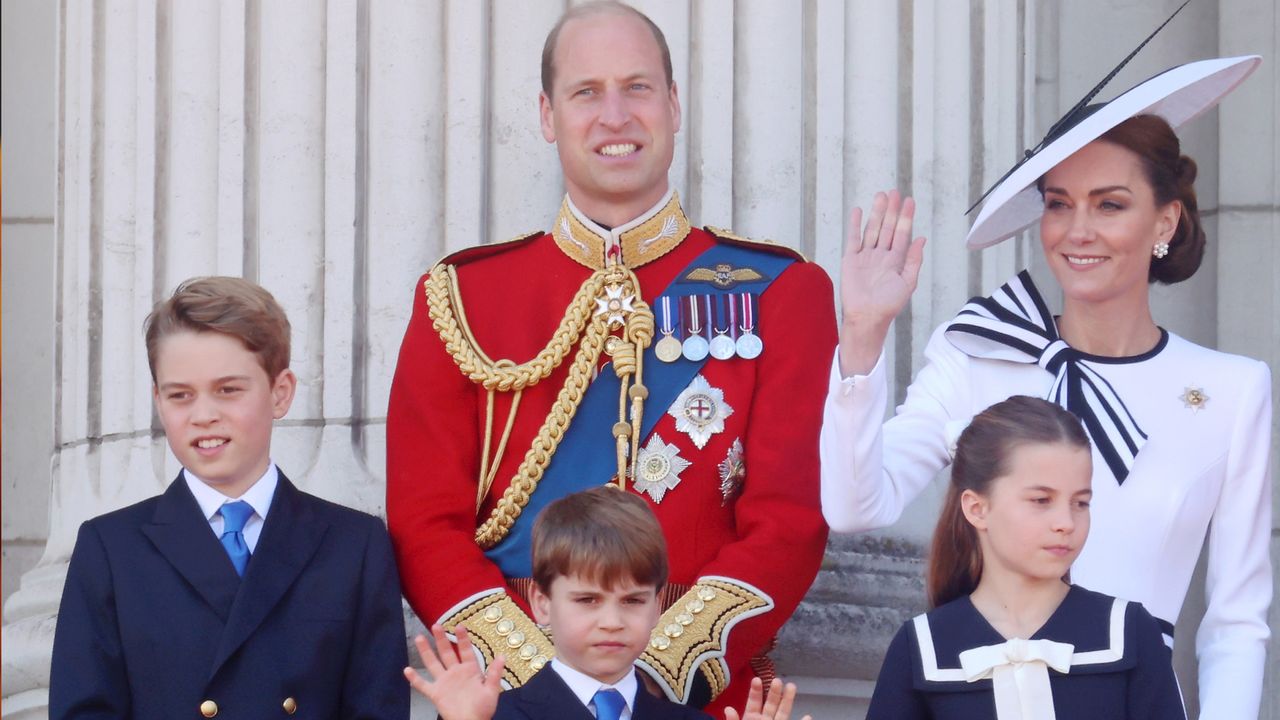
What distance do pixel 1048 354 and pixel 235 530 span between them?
1579 millimetres

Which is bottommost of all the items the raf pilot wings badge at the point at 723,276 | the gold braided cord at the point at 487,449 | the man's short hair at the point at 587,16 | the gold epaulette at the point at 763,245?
the gold braided cord at the point at 487,449

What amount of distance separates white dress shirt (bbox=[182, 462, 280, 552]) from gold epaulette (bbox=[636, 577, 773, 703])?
76 centimetres

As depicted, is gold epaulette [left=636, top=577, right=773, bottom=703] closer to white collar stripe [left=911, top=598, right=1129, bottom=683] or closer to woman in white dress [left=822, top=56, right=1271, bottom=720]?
woman in white dress [left=822, top=56, right=1271, bottom=720]

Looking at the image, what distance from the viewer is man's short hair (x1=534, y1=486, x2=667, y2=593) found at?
3533mm

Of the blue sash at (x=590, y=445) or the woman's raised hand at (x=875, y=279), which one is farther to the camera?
the blue sash at (x=590, y=445)

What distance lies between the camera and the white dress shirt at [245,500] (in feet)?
12.7

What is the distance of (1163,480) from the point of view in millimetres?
3859

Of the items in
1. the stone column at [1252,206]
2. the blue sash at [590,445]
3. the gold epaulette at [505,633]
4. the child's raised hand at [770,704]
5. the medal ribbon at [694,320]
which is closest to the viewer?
the child's raised hand at [770,704]

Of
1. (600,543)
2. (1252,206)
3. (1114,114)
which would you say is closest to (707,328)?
(600,543)

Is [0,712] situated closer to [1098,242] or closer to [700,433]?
[700,433]

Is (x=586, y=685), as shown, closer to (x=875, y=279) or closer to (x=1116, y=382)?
(x=875, y=279)

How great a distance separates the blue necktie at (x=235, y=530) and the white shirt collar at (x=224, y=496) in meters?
0.02

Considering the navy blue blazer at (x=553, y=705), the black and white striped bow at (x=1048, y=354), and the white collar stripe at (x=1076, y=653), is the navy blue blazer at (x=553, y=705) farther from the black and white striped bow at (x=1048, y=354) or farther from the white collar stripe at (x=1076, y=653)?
the black and white striped bow at (x=1048, y=354)

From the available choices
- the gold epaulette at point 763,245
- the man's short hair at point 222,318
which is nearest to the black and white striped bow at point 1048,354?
the gold epaulette at point 763,245
